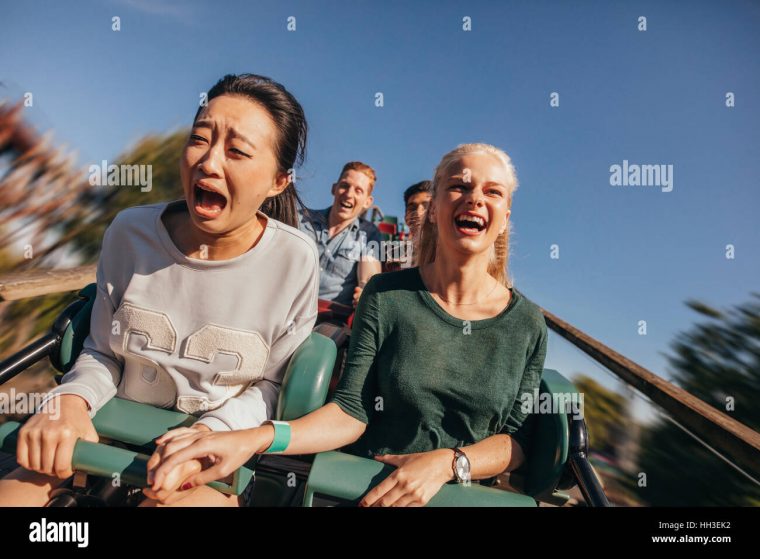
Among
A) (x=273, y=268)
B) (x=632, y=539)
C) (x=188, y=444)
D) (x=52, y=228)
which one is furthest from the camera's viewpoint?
(x=52, y=228)

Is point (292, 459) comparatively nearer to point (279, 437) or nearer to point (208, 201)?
point (279, 437)

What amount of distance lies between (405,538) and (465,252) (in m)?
0.70

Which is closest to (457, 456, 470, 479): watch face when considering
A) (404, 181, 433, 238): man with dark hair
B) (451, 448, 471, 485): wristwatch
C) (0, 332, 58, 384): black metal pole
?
(451, 448, 471, 485): wristwatch

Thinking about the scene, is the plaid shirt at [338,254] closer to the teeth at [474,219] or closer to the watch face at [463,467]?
the teeth at [474,219]

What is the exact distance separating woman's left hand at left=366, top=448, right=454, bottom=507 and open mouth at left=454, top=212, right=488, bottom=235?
569mm

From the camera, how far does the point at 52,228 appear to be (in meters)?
2.96

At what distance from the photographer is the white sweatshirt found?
1.16 m

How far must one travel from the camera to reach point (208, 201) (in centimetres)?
113

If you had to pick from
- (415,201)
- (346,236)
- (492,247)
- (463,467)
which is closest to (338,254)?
(346,236)

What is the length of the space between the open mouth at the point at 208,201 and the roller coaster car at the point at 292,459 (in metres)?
0.39

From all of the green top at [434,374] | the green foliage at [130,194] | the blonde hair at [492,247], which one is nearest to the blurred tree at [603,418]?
the blonde hair at [492,247]

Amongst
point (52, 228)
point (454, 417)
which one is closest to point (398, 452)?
point (454, 417)

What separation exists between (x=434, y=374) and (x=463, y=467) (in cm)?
23

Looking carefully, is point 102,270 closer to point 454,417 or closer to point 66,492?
point 66,492
